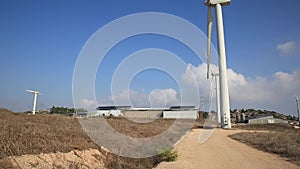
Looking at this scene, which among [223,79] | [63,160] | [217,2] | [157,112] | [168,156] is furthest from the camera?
[157,112]

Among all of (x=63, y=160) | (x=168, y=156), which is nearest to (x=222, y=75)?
(x=168, y=156)

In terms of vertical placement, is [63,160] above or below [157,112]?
below

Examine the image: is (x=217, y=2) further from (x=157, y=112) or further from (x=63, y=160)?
(x=157, y=112)

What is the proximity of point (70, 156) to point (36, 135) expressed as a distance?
320cm

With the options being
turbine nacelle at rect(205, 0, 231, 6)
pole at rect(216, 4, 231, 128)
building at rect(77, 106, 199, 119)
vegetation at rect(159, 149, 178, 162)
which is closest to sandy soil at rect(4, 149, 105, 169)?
vegetation at rect(159, 149, 178, 162)

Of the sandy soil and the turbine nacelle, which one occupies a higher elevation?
the turbine nacelle

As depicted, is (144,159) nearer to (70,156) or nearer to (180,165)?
(180,165)

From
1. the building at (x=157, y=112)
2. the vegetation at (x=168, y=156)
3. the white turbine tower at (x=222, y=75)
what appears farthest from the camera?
the building at (x=157, y=112)

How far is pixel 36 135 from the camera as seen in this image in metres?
13.0

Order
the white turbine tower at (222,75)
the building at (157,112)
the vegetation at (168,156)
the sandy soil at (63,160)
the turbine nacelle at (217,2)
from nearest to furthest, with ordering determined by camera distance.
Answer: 1. the sandy soil at (63,160)
2. the vegetation at (168,156)
3. the white turbine tower at (222,75)
4. the turbine nacelle at (217,2)
5. the building at (157,112)

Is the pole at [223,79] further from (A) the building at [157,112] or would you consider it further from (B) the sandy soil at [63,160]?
(A) the building at [157,112]

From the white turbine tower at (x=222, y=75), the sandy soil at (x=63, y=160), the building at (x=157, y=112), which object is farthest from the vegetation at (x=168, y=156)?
the building at (x=157, y=112)

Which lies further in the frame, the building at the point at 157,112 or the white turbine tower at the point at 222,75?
the building at the point at 157,112

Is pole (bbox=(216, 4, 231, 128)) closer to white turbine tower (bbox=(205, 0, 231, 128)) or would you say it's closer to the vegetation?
white turbine tower (bbox=(205, 0, 231, 128))
